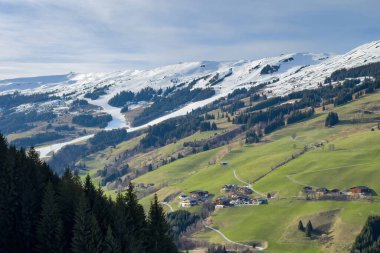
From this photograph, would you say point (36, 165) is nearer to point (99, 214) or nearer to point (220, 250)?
point (99, 214)

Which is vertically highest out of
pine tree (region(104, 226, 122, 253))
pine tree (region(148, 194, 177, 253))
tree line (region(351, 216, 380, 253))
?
pine tree (region(104, 226, 122, 253))

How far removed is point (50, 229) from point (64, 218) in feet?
14.3

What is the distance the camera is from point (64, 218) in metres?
71.3

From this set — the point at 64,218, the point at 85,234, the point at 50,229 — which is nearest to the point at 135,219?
the point at 64,218

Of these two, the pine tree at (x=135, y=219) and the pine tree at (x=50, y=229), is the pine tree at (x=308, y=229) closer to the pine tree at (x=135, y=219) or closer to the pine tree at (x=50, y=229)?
the pine tree at (x=135, y=219)

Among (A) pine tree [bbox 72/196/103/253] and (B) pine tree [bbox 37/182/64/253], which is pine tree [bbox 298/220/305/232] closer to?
(B) pine tree [bbox 37/182/64/253]

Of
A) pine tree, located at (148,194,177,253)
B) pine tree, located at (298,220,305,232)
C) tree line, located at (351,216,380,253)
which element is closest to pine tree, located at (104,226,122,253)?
pine tree, located at (148,194,177,253)

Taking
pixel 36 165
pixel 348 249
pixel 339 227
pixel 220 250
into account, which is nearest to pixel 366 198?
pixel 339 227

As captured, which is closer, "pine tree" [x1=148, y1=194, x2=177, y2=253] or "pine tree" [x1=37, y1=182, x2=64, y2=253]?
"pine tree" [x1=37, y1=182, x2=64, y2=253]

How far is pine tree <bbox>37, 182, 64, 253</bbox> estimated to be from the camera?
6606cm

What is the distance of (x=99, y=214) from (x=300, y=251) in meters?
107

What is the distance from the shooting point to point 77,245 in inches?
2499

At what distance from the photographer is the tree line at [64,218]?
64.2m

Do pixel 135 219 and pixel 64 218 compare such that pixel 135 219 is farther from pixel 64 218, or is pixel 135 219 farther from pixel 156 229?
pixel 64 218
